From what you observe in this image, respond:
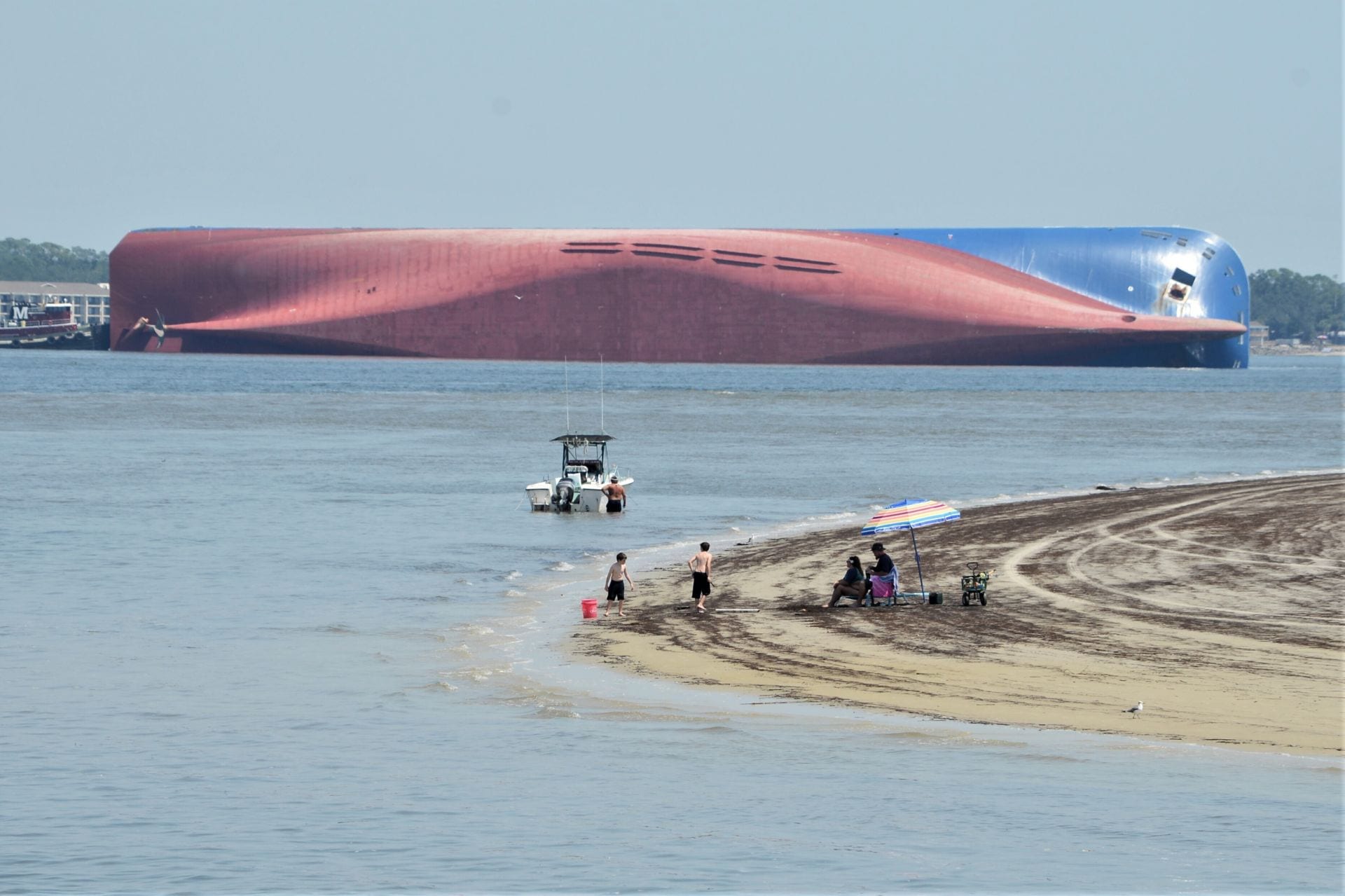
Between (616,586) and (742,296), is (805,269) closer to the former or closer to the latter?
(742,296)

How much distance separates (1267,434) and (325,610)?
51085 mm

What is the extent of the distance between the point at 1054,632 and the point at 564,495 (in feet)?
62.4

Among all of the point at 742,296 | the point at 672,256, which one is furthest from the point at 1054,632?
the point at 672,256

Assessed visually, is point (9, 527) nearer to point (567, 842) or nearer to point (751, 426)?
point (567, 842)

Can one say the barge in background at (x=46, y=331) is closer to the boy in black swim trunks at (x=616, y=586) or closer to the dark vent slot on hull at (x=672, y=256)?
the dark vent slot on hull at (x=672, y=256)

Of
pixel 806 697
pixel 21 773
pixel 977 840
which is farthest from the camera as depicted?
pixel 806 697

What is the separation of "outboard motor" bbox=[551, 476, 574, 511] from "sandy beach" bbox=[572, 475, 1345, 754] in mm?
7806

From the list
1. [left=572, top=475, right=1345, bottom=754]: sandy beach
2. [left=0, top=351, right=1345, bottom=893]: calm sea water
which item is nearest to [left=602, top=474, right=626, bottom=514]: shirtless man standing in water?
[left=0, top=351, right=1345, bottom=893]: calm sea water

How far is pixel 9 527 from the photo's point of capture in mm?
34875

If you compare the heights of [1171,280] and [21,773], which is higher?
[1171,280]

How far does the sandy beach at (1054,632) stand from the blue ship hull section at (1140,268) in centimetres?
11160

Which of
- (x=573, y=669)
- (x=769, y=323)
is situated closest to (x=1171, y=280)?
(x=769, y=323)

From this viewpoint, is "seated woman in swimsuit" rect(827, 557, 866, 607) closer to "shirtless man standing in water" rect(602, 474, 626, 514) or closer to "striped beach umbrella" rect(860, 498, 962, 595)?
"striped beach umbrella" rect(860, 498, 962, 595)

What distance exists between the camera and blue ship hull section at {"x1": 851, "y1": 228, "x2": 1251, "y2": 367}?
140375 millimetres
